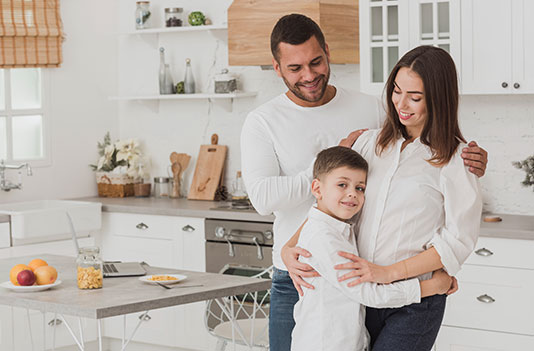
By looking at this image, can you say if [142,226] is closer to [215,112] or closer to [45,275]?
[215,112]

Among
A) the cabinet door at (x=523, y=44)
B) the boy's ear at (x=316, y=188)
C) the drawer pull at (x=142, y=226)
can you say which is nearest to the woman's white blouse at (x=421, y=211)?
the boy's ear at (x=316, y=188)

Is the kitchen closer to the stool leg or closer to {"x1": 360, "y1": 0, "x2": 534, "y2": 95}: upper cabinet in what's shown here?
{"x1": 360, "y1": 0, "x2": 534, "y2": 95}: upper cabinet

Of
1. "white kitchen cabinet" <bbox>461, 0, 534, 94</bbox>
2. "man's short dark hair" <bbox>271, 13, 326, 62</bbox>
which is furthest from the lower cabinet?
"man's short dark hair" <bbox>271, 13, 326, 62</bbox>

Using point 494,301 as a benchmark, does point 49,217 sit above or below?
above

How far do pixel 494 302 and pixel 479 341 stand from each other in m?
0.22

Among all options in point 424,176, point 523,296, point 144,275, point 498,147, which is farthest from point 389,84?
point 498,147

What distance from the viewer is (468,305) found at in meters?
4.23

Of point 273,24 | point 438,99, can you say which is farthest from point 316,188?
point 273,24

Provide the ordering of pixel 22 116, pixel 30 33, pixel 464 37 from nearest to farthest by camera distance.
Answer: pixel 464 37, pixel 30 33, pixel 22 116

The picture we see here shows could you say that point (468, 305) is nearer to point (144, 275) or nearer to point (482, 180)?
point (482, 180)

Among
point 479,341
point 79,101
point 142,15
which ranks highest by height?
point 142,15

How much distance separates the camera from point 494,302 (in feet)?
13.7

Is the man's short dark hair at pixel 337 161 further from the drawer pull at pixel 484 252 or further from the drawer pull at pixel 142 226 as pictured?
the drawer pull at pixel 142 226

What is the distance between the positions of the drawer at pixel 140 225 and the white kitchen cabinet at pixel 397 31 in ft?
4.72
